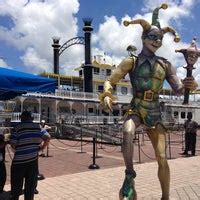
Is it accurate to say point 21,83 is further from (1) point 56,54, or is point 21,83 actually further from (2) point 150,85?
(1) point 56,54

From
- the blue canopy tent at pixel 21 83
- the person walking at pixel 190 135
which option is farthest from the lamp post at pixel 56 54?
the blue canopy tent at pixel 21 83

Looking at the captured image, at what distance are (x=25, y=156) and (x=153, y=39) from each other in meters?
2.57

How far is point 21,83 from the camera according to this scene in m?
7.29

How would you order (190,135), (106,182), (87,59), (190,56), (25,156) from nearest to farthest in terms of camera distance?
(190,56) < (25,156) < (106,182) < (190,135) < (87,59)

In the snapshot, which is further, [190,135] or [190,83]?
[190,135]

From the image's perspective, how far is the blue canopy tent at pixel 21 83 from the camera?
7004 mm

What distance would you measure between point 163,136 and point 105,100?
1.02 metres

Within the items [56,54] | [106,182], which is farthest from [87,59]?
[106,182]

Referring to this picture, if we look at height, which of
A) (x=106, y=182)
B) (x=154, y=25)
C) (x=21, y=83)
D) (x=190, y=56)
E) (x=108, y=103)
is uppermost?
(x=154, y=25)

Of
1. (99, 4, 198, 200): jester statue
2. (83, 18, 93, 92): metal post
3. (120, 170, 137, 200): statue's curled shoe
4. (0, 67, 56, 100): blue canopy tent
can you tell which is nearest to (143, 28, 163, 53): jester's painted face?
(99, 4, 198, 200): jester statue

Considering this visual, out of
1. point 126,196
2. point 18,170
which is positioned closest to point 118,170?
point 18,170

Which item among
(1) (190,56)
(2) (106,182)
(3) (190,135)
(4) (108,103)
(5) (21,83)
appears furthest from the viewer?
(3) (190,135)

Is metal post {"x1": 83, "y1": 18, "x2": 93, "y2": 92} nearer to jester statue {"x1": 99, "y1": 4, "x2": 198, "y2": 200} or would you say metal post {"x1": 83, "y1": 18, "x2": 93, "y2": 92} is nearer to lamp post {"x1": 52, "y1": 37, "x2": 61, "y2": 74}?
lamp post {"x1": 52, "y1": 37, "x2": 61, "y2": 74}

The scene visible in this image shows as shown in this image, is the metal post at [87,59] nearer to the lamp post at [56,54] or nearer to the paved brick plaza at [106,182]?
the lamp post at [56,54]
